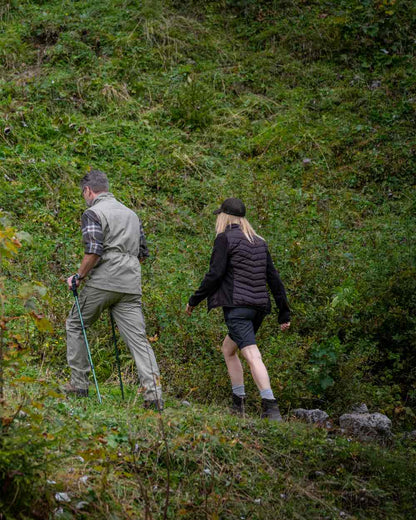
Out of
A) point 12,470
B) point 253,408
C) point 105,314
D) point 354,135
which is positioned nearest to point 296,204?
point 354,135

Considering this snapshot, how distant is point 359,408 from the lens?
6500 millimetres

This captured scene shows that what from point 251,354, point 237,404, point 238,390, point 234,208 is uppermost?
point 234,208

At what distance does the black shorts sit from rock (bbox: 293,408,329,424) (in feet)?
2.88

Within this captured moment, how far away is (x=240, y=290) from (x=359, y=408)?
185 centimetres

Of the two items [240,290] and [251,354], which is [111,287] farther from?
[251,354]

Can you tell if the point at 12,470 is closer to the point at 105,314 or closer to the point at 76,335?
the point at 76,335

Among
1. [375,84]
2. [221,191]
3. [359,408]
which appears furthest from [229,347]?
[375,84]

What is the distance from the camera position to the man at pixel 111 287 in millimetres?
5793

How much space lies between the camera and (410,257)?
26.0 feet

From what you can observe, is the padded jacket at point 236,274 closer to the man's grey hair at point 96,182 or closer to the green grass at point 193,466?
the green grass at point 193,466

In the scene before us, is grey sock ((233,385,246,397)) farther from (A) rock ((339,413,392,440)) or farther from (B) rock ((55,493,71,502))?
(B) rock ((55,493,71,502))

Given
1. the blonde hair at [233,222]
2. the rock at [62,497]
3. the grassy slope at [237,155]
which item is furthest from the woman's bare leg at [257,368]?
the rock at [62,497]

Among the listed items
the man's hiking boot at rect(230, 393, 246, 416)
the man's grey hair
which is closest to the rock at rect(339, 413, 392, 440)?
the man's hiking boot at rect(230, 393, 246, 416)

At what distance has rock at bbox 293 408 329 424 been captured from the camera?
5.97 metres
